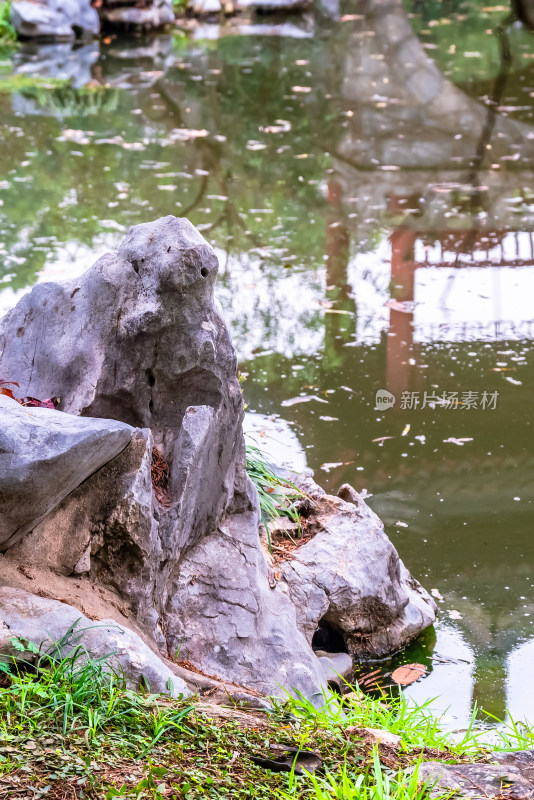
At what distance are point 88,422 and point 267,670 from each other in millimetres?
1114

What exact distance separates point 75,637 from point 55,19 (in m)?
15.4

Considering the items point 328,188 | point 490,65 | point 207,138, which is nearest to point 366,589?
point 328,188

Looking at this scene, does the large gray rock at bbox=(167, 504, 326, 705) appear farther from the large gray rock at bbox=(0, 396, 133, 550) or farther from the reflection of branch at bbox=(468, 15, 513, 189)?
the reflection of branch at bbox=(468, 15, 513, 189)

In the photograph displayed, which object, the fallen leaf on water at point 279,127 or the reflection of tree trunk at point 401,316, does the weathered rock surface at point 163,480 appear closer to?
the reflection of tree trunk at point 401,316

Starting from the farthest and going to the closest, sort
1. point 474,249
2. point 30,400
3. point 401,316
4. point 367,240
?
point 367,240 → point 474,249 → point 401,316 → point 30,400

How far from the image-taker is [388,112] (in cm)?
1091

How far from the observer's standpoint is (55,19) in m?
15.5

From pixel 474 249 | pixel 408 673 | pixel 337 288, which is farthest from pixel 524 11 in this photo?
pixel 408 673

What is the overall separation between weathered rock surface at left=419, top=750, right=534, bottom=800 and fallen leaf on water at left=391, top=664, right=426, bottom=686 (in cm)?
106

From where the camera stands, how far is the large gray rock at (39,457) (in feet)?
7.86

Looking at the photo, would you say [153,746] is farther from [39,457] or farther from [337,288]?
[337,288]

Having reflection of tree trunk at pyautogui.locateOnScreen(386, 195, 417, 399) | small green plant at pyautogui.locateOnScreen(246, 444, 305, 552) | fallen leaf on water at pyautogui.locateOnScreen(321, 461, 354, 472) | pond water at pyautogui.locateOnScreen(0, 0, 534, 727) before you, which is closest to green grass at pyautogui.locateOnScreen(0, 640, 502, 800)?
pond water at pyautogui.locateOnScreen(0, 0, 534, 727)

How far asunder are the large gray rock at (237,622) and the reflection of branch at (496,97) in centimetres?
623

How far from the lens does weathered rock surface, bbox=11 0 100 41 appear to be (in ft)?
50.0
